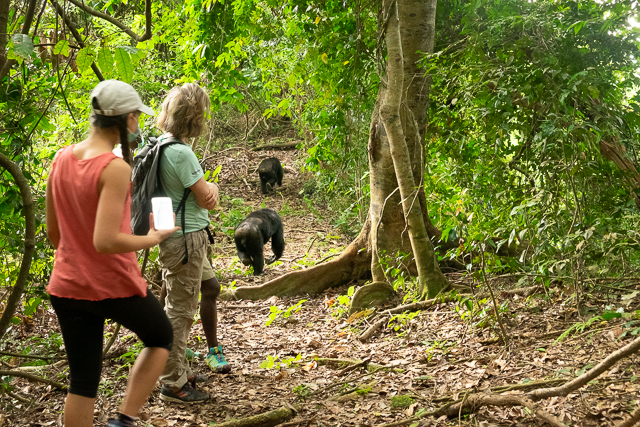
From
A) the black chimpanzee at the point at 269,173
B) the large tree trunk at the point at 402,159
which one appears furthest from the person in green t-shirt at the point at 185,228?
the black chimpanzee at the point at 269,173

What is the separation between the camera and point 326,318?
5.32 meters

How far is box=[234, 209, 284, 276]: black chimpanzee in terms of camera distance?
764cm

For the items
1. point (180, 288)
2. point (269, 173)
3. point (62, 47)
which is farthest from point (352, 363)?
point (269, 173)

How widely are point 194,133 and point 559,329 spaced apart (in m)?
2.77

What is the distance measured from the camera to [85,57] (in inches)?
95.6

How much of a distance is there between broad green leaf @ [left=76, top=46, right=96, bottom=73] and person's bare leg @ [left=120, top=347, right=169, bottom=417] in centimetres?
139

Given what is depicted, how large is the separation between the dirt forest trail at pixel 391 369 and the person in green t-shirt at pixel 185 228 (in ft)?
0.61

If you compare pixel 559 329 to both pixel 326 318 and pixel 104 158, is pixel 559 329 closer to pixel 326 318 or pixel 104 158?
pixel 326 318

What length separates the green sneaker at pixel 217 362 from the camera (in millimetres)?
3711

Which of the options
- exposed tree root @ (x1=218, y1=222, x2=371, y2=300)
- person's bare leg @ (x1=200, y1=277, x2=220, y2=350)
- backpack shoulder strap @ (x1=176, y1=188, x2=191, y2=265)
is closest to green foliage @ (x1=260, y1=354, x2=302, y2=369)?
person's bare leg @ (x1=200, y1=277, x2=220, y2=350)

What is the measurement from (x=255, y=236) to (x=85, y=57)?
5328 mm

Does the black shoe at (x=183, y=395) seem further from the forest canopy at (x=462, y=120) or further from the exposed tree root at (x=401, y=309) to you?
the exposed tree root at (x=401, y=309)

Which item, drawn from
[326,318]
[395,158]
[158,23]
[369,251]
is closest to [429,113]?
[395,158]

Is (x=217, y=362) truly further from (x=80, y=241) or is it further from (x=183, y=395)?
(x=80, y=241)
